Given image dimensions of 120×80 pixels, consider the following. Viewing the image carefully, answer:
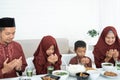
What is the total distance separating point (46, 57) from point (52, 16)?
6.78 ft

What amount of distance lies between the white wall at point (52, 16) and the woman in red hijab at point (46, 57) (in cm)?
186

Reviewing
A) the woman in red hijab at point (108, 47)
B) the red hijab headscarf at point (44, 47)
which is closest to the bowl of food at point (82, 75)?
the red hijab headscarf at point (44, 47)

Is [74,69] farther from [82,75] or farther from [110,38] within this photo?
[110,38]

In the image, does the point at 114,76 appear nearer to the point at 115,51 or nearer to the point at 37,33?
the point at 115,51

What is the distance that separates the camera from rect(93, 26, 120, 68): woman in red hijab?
2.62 metres

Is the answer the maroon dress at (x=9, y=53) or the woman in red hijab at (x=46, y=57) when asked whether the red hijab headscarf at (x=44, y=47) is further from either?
the maroon dress at (x=9, y=53)

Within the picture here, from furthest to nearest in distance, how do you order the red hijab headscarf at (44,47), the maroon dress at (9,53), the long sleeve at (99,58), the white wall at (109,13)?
the white wall at (109,13)
the long sleeve at (99,58)
the red hijab headscarf at (44,47)
the maroon dress at (9,53)

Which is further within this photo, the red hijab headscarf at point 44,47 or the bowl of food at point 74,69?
the red hijab headscarf at point 44,47

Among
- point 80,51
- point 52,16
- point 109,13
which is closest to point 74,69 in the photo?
point 80,51

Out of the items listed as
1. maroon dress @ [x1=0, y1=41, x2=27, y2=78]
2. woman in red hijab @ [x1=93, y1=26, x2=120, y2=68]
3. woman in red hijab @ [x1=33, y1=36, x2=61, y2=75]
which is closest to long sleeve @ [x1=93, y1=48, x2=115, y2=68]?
woman in red hijab @ [x1=93, y1=26, x2=120, y2=68]

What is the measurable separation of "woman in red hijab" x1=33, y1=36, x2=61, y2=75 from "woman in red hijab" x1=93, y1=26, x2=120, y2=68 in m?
0.59

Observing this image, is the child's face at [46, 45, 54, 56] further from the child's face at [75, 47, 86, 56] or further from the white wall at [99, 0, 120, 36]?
the white wall at [99, 0, 120, 36]

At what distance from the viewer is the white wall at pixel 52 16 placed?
4.21m

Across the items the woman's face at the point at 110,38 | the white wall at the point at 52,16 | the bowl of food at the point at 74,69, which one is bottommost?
the bowl of food at the point at 74,69
